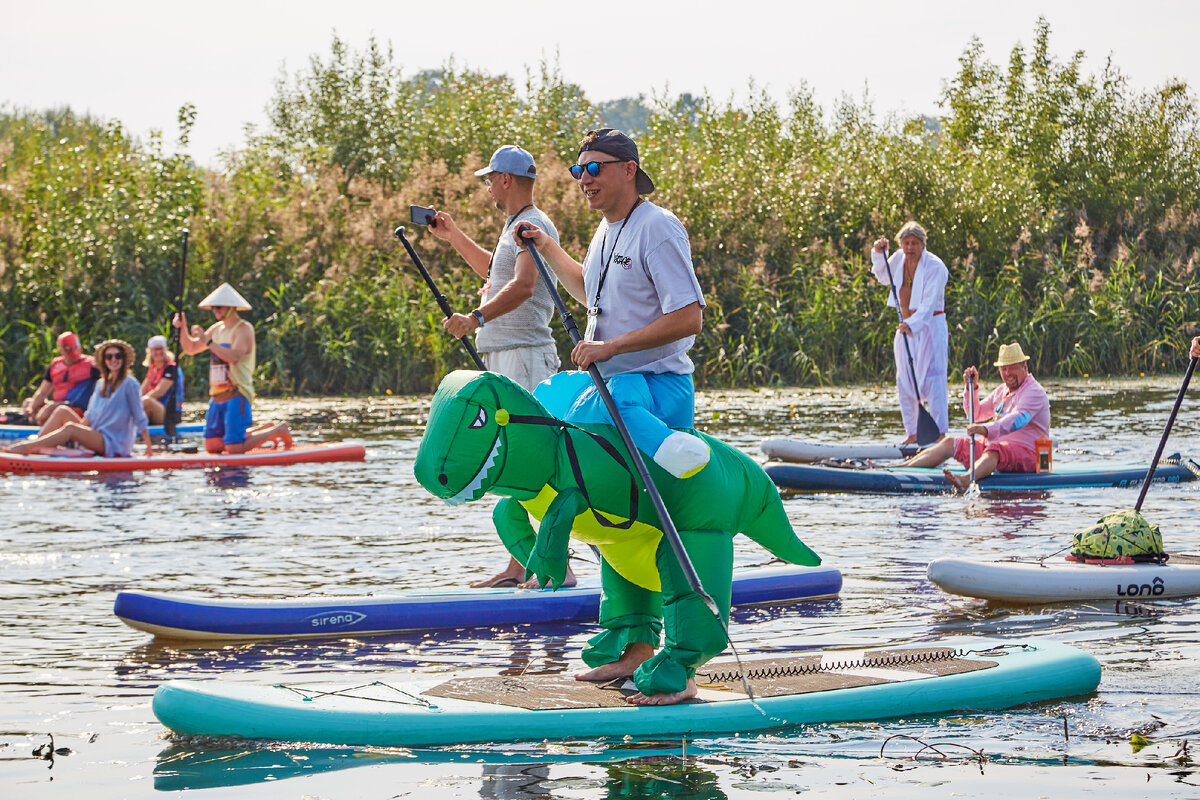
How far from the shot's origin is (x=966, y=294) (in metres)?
20.8

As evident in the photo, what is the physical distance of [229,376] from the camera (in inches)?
497

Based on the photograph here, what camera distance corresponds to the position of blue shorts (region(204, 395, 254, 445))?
13.1 m

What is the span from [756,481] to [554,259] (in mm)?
1135

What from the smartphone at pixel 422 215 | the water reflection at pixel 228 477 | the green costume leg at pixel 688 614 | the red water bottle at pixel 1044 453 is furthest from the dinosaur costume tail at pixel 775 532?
the water reflection at pixel 228 477

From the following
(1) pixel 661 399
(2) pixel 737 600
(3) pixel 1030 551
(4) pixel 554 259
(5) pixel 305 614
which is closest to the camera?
(1) pixel 661 399

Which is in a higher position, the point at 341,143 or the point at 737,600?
the point at 341,143

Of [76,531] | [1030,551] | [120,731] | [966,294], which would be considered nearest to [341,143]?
[966,294]

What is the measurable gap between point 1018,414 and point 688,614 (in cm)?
623

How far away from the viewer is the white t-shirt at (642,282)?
4.72m

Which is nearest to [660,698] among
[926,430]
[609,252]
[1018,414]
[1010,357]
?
[609,252]

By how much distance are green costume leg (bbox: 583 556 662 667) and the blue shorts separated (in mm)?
8702

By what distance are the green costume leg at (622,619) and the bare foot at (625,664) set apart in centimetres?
2

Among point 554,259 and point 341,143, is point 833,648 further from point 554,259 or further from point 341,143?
point 341,143

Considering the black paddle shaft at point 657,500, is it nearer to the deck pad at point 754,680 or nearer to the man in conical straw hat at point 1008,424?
the deck pad at point 754,680
